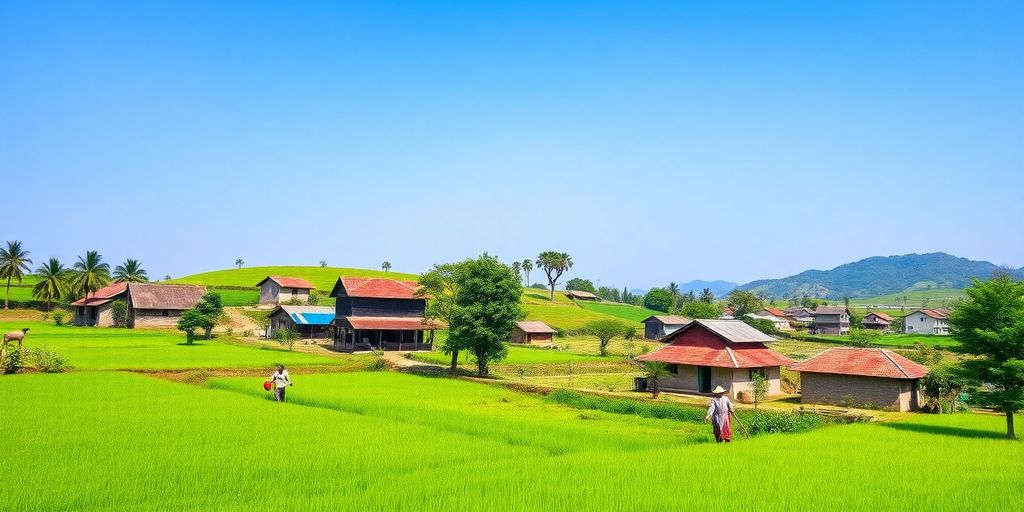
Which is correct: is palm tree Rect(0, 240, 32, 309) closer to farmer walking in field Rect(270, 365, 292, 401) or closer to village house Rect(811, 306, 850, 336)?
farmer walking in field Rect(270, 365, 292, 401)

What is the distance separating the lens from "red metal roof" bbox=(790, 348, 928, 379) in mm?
31109

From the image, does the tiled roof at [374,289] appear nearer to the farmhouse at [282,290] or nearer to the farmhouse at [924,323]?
the farmhouse at [282,290]

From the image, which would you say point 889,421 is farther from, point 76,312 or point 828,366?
point 76,312

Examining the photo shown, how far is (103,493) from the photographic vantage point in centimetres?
1181

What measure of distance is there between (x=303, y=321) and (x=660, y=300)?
4474 inches

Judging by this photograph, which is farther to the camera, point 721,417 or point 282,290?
point 282,290

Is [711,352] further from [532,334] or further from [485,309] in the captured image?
[532,334]

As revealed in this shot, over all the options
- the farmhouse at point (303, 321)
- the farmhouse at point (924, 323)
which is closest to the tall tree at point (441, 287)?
the farmhouse at point (303, 321)

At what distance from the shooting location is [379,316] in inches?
2479

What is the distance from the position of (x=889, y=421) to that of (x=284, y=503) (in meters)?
23.1

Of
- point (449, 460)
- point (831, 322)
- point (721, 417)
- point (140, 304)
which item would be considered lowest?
point (449, 460)

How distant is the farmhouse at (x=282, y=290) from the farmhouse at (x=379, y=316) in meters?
24.5

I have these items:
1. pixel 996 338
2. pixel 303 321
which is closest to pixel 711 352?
pixel 996 338

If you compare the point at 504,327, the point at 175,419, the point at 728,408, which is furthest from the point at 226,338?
the point at 728,408
